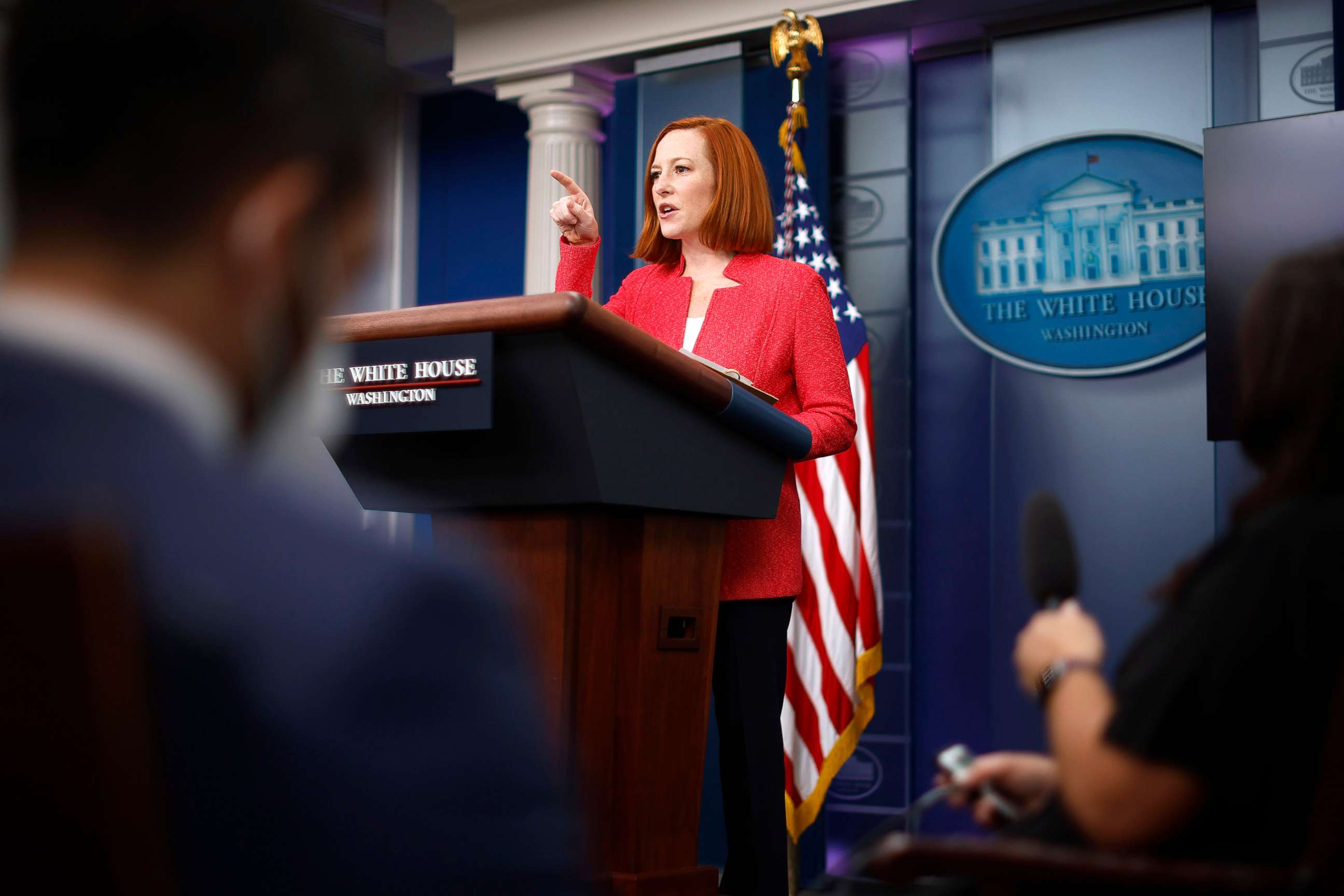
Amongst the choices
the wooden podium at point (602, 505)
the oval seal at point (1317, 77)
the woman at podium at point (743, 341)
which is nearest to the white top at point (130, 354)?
the wooden podium at point (602, 505)

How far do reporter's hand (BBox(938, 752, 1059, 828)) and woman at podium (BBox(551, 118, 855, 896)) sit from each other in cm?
Answer: 104

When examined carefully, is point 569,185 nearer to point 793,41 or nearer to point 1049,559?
point 1049,559

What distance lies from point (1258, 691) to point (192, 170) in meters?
0.60

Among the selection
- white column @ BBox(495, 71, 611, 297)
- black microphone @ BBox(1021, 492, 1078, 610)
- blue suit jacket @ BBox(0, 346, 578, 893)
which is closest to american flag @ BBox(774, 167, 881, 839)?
white column @ BBox(495, 71, 611, 297)

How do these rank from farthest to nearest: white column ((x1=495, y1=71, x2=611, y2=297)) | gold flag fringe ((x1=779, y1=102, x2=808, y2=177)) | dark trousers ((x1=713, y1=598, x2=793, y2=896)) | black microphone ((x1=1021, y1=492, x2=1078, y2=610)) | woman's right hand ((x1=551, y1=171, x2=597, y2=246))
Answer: white column ((x1=495, y1=71, x2=611, y2=297))
gold flag fringe ((x1=779, y1=102, x2=808, y2=177))
woman's right hand ((x1=551, y1=171, x2=597, y2=246))
dark trousers ((x1=713, y1=598, x2=793, y2=896))
black microphone ((x1=1021, y1=492, x2=1078, y2=610))

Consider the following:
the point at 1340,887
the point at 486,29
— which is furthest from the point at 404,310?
the point at 486,29

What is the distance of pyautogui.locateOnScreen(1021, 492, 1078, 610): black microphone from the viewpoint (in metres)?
0.81

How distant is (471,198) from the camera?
17.8 feet


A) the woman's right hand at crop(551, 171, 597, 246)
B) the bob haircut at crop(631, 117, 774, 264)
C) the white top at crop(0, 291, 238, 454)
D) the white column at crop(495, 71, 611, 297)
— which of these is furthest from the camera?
the white column at crop(495, 71, 611, 297)

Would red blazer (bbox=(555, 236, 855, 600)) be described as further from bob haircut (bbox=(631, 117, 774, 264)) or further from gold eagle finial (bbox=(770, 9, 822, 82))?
gold eagle finial (bbox=(770, 9, 822, 82))

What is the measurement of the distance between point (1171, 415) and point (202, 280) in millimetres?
3544

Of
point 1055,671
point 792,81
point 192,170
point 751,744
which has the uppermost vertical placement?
point 792,81

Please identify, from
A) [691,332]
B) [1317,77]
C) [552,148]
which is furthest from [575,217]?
[552,148]

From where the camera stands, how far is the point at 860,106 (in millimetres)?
4219
